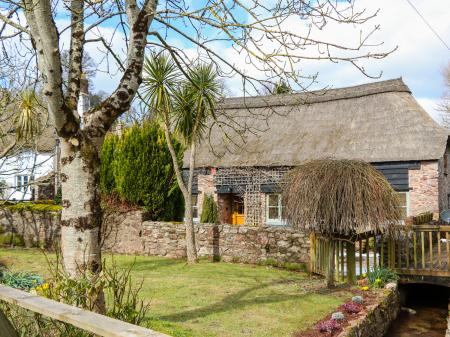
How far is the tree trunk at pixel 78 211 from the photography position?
4805 millimetres

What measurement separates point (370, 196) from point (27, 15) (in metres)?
6.58

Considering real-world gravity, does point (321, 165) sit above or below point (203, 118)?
below

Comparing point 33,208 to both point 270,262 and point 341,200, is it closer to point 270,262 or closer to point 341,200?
point 270,262

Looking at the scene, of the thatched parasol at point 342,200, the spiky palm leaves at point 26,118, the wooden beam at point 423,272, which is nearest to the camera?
the thatched parasol at point 342,200

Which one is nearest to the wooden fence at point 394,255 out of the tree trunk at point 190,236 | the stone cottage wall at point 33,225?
the tree trunk at point 190,236

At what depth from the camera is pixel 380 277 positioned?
935 cm

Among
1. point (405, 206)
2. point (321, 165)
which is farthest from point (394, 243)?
point (405, 206)

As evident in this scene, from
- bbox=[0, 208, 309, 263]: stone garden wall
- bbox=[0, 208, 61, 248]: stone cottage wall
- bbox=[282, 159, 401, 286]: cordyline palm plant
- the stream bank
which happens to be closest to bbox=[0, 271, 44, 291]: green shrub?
bbox=[282, 159, 401, 286]: cordyline palm plant

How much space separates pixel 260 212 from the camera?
1991 cm

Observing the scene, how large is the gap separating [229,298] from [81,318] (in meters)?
5.32

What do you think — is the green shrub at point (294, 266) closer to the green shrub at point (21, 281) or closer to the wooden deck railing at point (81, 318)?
the green shrub at point (21, 281)

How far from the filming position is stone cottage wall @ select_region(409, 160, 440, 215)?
645 inches

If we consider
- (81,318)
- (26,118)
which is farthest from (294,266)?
(81,318)

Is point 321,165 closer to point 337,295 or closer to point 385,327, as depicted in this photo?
point 337,295
